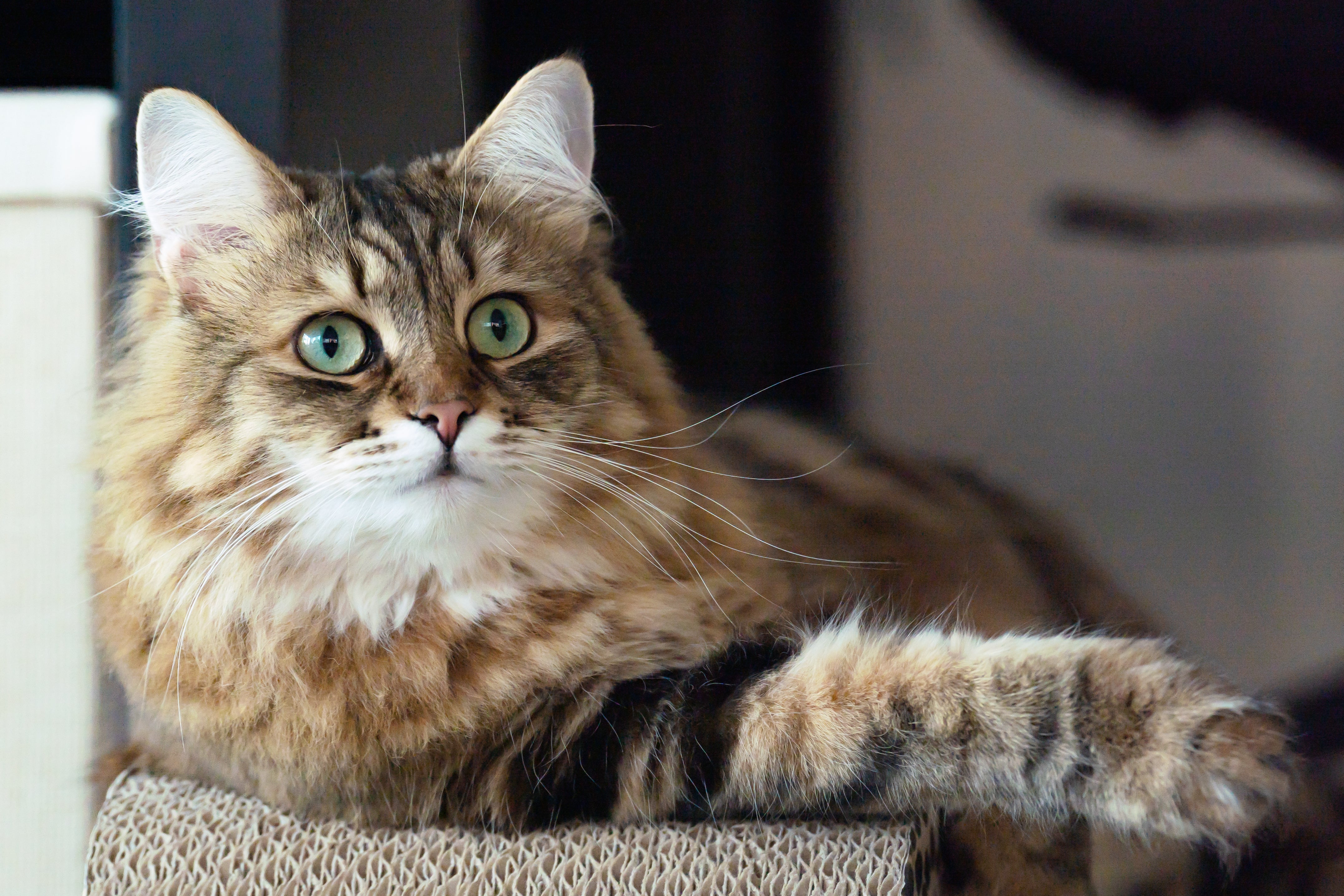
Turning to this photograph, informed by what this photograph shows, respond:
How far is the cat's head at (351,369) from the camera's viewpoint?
917 millimetres

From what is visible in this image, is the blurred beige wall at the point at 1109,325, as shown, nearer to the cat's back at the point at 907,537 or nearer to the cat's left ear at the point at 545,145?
the cat's back at the point at 907,537

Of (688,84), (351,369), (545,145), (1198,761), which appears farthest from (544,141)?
(688,84)

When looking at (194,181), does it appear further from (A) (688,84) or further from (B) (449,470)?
(A) (688,84)

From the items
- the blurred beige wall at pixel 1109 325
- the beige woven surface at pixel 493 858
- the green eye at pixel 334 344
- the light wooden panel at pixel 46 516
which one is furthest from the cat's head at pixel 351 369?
the blurred beige wall at pixel 1109 325

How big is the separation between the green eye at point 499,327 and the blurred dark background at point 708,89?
15.2 inches

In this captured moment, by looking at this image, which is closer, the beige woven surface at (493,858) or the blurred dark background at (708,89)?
the beige woven surface at (493,858)

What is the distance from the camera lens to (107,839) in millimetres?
953

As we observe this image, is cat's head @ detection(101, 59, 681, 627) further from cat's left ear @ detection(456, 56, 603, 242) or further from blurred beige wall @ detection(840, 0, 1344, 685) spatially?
blurred beige wall @ detection(840, 0, 1344, 685)

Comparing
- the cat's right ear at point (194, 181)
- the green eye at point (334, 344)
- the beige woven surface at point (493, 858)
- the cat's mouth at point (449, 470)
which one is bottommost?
the beige woven surface at point (493, 858)

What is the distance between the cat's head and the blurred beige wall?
6.04 feet

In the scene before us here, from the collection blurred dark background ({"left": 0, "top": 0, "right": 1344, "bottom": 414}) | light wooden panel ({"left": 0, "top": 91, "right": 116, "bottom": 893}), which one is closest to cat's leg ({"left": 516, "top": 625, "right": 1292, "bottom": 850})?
blurred dark background ({"left": 0, "top": 0, "right": 1344, "bottom": 414})

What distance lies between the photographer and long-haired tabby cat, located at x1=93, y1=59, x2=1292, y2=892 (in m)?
0.84

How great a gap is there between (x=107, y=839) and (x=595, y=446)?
0.55 meters

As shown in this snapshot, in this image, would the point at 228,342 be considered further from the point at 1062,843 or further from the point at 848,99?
the point at 848,99
